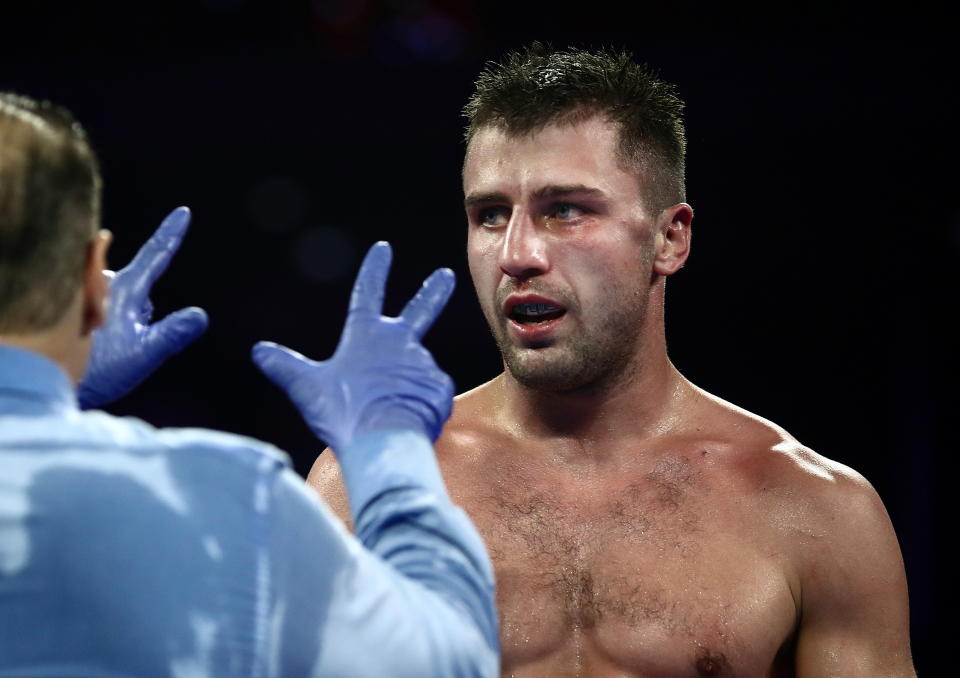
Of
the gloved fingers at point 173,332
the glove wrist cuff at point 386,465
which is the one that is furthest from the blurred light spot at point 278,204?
the glove wrist cuff at point 386,465

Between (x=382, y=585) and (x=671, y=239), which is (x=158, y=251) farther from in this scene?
(x=671, y=239)

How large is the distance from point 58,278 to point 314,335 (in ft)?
10.8

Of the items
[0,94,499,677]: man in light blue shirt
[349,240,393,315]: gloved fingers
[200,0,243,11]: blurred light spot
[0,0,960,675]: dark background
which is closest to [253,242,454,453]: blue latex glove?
[349,240,393,315]: gloved fingers

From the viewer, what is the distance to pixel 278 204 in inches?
160

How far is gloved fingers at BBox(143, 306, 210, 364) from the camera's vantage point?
1318 millimetres

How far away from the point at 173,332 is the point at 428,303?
12.1 inches

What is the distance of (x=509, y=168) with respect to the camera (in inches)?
75.9

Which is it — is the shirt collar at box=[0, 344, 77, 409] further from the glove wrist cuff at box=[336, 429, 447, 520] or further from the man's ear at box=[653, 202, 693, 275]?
the man's ear at box=[653, 202, 693, 275]

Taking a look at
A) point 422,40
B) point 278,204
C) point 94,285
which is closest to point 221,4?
point 422,40

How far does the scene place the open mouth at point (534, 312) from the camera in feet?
6.27

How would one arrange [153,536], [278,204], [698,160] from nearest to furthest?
[153,536] < [698,160] < [278,204]

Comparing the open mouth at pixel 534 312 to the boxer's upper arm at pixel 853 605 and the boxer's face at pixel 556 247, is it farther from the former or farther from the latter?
the boxer's upper arm at pixel 853 605

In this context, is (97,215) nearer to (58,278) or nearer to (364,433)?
(58,278)

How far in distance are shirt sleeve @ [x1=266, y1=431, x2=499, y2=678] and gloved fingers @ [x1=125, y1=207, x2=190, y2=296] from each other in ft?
1.79
